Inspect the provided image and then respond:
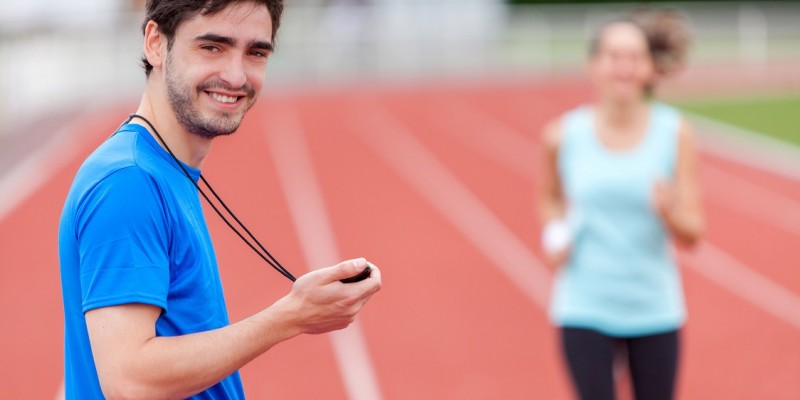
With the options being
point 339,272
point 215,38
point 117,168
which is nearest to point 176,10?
point 215,38

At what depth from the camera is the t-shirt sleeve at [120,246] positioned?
1.70 meters

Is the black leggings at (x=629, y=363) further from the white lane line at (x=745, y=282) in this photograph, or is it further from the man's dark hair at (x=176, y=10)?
the white lane line at (x=745, y=282)

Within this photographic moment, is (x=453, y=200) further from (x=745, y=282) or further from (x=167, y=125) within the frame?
(x=167, y=125)

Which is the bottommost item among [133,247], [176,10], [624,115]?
[624,115]

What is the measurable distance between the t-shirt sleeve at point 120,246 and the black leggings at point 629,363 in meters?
2.24

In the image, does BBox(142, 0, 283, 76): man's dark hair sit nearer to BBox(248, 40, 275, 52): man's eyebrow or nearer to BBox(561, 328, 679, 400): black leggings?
BBox(248, 40, 275, 52): man's eyebrow

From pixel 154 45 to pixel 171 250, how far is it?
1.36 feet

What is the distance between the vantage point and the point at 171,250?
1824mm

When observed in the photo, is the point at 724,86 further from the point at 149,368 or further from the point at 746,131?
the point at 149,368

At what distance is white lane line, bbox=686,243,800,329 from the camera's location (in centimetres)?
774

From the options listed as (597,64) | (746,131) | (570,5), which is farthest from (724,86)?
(597,64)

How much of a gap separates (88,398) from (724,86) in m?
21.3

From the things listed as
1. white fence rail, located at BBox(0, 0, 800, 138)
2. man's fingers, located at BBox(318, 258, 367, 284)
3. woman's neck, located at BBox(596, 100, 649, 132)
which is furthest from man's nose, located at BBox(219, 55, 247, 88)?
Result: white fence rail, located at BBox(0, 0, 800, 138)

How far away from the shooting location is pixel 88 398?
6.18ft
